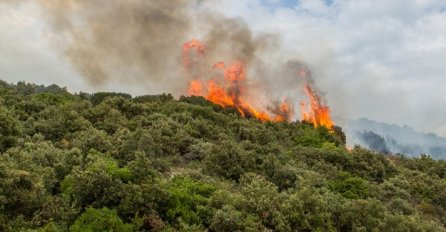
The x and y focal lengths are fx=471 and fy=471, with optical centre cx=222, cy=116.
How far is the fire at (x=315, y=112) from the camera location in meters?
84.4

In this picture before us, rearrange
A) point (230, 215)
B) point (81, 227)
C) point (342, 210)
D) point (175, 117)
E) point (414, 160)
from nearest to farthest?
point (81, 227) < point (230, 215) < point (342, 210) < point (175, 117) < point (414, 160)

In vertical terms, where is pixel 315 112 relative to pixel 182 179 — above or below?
above

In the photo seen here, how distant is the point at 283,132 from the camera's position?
2623 inches

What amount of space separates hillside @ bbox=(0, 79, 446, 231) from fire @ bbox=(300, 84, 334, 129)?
19769 mm

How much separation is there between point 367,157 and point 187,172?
27.9 m

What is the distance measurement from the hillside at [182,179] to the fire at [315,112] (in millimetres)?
19769

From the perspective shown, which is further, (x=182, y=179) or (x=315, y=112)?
(x=315, y=112)

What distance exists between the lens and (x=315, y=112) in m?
86.1

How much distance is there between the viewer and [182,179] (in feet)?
94.9

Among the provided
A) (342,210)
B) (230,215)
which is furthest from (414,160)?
(230,215)

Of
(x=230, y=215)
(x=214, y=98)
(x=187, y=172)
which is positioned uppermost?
(x=214, y=98)

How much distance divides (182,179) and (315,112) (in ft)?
199

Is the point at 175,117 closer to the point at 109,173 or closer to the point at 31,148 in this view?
the point at 31,148

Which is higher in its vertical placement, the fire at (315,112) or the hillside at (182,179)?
the fire at (315,112)
